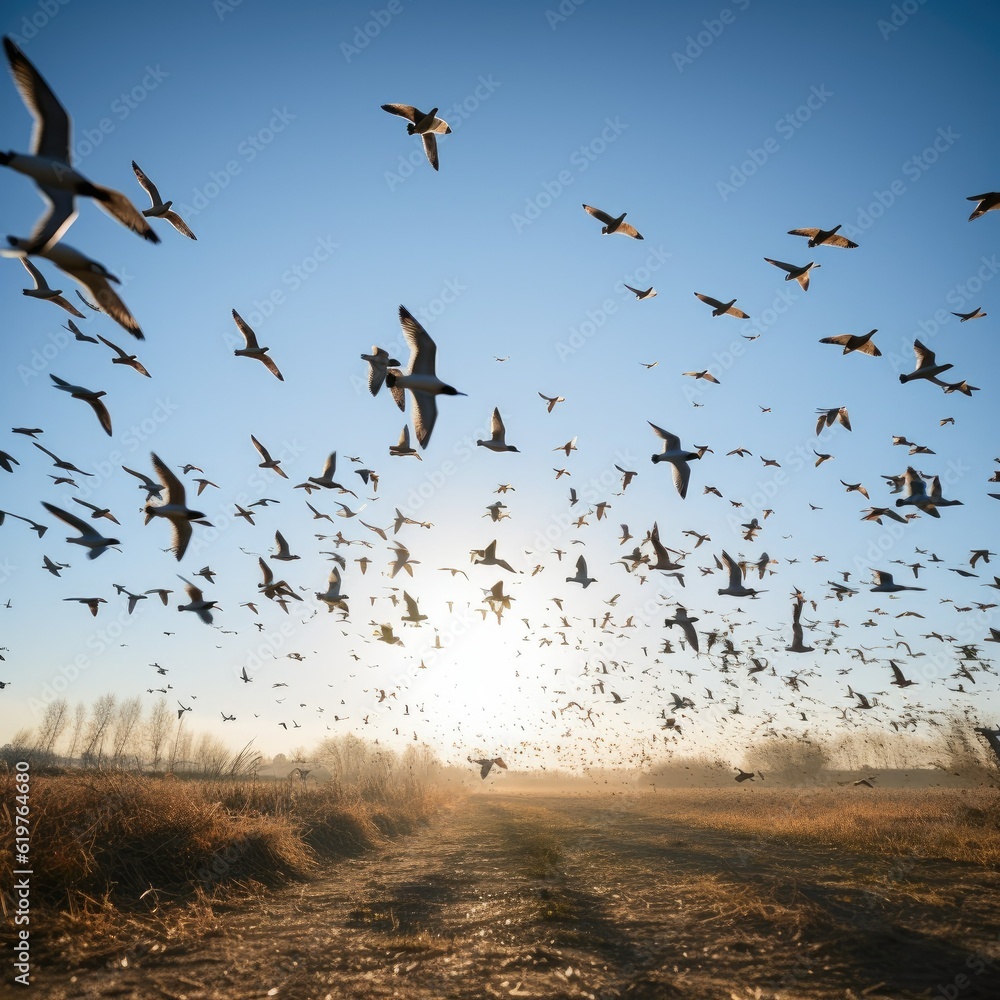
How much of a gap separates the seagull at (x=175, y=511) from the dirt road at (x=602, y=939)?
654 cm

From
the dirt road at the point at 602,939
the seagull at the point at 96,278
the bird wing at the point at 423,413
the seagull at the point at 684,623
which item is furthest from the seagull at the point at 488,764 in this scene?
the seagull at the point at 96,278

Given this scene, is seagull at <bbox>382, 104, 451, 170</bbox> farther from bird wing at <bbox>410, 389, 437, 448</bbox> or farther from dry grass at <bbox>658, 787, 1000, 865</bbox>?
dry grass at <bbox>658, 787, 1000, 865</bbox>

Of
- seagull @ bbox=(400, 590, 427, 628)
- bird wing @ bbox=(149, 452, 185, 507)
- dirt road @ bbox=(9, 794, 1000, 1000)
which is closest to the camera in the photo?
dirt road @ bbox=(9, 794, 1000, 1000)

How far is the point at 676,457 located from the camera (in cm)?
1527

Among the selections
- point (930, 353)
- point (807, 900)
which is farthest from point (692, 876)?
point (930, 353)

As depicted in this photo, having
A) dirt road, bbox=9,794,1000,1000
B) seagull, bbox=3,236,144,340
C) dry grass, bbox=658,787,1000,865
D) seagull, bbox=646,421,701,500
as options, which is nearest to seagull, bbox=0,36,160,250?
seagull, bbox=3,236,144,340

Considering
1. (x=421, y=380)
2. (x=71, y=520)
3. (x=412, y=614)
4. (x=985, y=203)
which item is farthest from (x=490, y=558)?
(x=985, y=203)

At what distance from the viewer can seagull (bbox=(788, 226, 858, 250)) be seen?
42.0ft

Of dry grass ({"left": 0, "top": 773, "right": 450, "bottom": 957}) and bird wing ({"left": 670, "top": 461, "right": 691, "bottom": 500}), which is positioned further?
bird wing ({"left": 670, "top": 461, "right": 691, "bottom": 500})

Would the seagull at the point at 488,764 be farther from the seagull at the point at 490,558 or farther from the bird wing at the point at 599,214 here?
the bird wing at the point at 599,214

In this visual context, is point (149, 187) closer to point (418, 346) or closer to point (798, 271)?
point (418, 346)

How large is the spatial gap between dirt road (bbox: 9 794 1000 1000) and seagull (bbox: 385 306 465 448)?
8339mm

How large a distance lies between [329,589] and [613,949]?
38.4 ft

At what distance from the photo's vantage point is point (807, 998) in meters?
5.82
